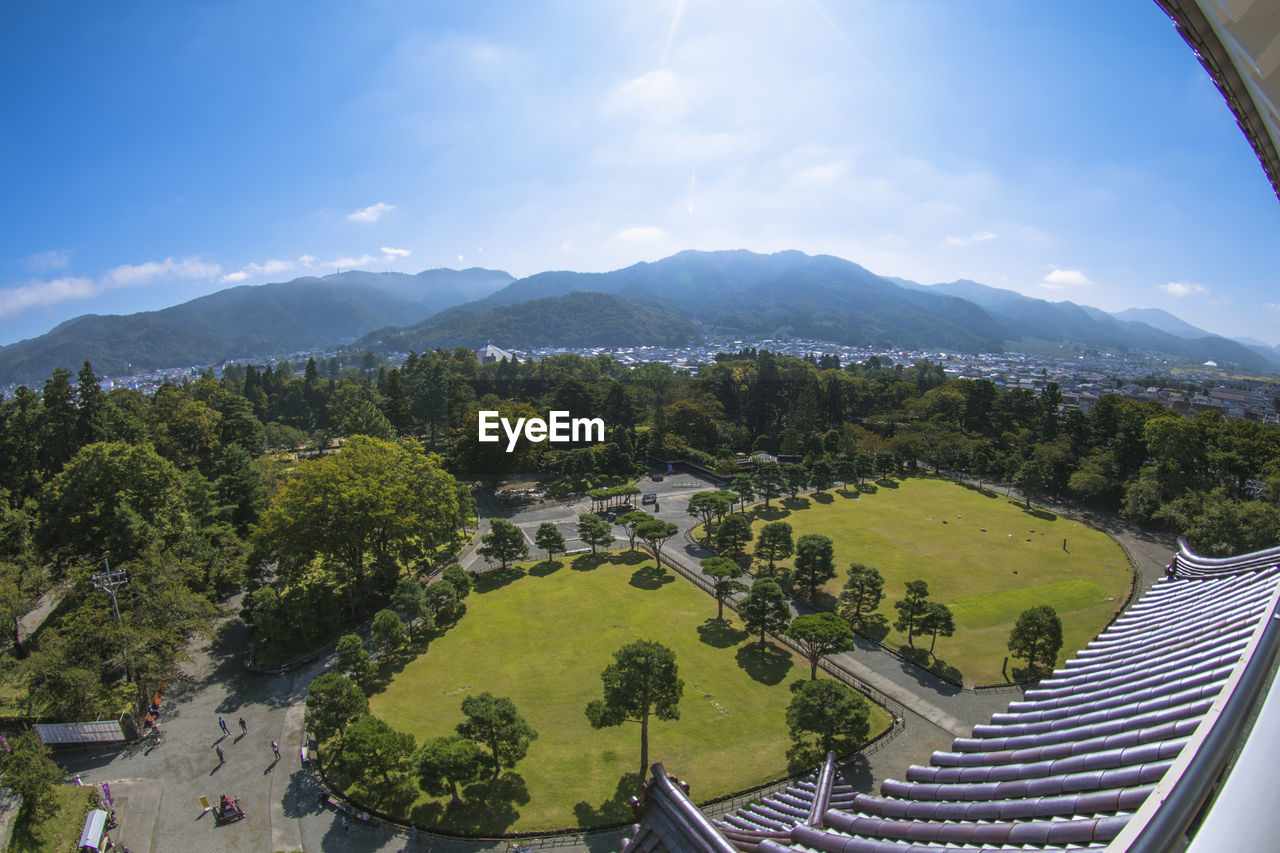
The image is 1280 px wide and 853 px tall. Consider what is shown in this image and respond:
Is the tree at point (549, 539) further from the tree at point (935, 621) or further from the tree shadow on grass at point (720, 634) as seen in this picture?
the tree at point (935, 621)

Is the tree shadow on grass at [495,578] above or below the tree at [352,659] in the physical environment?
below

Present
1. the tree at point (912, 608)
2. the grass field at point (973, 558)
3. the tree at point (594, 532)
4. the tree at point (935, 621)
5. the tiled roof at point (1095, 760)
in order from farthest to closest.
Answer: the tree at point (594, 532) → the grass field at point (973, 558) → the tree at point (912, 608) → the tree at point (935, 621) → the tiled roof at point (1095, 760)

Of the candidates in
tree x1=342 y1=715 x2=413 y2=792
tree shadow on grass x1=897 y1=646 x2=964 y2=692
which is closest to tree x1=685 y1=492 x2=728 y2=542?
tree shadow on grass x1=897 y1=646 x2=964 y2=692

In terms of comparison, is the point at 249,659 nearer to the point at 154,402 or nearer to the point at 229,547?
the point at 229,547

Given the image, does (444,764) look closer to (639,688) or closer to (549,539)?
(639,688)

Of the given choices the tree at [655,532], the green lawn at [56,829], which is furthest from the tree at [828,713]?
the green lawn at [56,829]

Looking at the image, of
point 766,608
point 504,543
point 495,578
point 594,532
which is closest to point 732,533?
point 766,608

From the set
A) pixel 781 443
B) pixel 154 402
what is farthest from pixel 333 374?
pixel 781 443

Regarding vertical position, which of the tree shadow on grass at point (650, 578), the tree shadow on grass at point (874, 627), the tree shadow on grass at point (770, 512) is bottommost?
the tree shadow on grass at point (874, 627)
